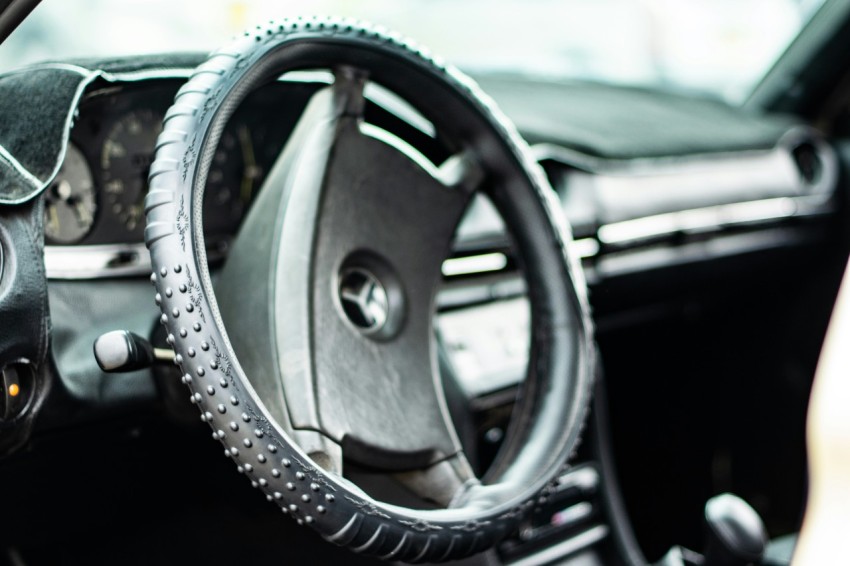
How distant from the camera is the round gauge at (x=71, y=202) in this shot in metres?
1.36

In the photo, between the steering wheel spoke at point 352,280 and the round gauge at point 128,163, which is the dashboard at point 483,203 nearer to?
the round gauge at point 128,163

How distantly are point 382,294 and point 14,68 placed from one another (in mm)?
542

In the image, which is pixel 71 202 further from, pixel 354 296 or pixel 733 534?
pixel 733 534

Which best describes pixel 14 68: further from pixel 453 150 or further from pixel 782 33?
pixel 782 33

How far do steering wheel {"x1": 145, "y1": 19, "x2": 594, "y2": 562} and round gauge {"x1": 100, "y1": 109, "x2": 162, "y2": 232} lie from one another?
0.24 meters

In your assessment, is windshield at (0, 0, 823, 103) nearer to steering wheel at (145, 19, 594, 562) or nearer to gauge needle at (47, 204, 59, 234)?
gauge needle at (47, 204, 59, 234)

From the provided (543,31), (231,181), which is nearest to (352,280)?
(231,181)

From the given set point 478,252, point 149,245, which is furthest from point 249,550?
point 149,245

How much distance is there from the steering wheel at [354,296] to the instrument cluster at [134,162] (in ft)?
0.72

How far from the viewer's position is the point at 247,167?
1.60 meters

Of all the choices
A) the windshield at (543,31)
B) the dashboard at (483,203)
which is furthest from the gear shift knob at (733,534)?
the windshield at (543,31)

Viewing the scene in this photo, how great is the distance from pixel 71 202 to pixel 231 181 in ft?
0.88

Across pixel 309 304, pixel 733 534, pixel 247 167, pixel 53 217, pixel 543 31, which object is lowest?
pixel 733 534

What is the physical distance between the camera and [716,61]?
3041mm
